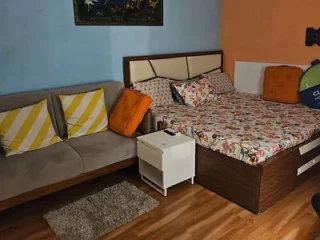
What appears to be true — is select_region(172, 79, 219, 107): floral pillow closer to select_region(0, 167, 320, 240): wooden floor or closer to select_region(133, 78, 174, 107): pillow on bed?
select_region(133, 78, 174, 107): pillow on bed

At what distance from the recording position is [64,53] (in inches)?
109

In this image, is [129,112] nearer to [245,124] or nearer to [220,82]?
[245,124]

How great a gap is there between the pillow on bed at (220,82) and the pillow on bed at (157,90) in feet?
2.26

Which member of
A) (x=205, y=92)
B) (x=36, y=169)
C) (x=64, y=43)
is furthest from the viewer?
(x=205, y=92)

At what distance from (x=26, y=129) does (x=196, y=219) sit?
1.48m

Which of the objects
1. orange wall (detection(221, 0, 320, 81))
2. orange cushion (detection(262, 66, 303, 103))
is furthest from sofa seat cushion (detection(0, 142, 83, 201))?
orange wall (detection(221, 0, 320, 81))

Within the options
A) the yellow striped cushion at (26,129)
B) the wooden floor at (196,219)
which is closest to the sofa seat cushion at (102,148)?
the yellow striped cushion at (26,129)

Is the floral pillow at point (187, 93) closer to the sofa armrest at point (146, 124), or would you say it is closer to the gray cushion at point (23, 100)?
the sofa armrest at point (146, 124)

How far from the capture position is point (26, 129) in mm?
2312

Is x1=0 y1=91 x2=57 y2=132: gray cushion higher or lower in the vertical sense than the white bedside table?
higher

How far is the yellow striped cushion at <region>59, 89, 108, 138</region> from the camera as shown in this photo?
8.53 ft

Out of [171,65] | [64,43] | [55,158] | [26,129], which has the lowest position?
[55,158]

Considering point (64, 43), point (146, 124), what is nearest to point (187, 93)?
point (146, 124)

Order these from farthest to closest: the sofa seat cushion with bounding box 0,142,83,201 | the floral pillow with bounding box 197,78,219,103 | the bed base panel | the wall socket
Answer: the floral pillow with bounding box 197,78,219,103
the wall socket
the bed base panel
the sofa seat cushion with bounding box 0,142,83,201
